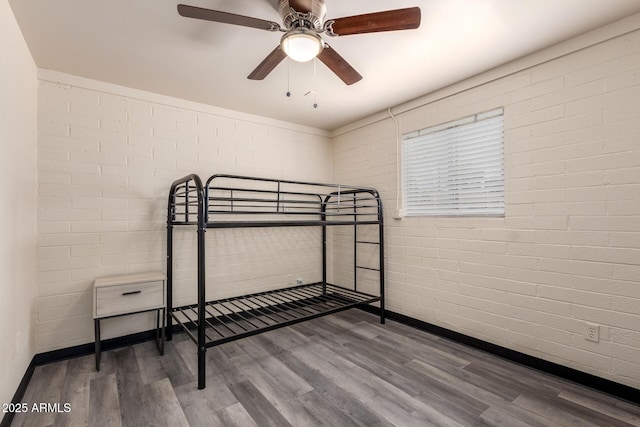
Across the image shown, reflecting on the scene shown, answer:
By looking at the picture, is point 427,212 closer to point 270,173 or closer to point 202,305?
point 270,173

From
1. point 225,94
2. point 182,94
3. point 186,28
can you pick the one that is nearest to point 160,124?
point 182,94

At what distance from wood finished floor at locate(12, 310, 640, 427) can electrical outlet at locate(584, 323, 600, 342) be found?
0.33 meters

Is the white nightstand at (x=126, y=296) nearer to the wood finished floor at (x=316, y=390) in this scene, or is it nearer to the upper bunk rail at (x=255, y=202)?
the wood finished floor at (x=316, y=390)

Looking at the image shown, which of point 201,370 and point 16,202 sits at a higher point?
point 16,202

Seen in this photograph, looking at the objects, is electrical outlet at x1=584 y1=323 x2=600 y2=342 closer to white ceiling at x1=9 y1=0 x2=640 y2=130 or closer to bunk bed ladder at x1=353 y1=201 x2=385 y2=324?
bunk bed ladder at x1=353 y1=201 x2=385 y2=324

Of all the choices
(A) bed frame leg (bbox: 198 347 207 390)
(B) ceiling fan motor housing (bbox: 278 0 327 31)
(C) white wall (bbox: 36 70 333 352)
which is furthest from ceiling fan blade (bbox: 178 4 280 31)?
(A) bed frame leg (bbox: 198 347 207 390)

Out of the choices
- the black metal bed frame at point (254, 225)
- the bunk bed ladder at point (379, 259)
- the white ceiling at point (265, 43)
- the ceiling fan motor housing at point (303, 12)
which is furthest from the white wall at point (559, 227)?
the ceiling fan motor housing at point (303, 12)

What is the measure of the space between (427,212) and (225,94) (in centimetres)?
228

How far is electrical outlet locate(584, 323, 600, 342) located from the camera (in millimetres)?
1881

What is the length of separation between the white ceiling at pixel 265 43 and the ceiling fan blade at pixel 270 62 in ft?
0.76

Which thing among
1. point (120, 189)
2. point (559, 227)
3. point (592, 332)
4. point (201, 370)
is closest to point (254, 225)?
point (201, 370)

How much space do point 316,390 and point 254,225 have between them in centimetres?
119

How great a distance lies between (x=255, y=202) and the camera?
3.31 m

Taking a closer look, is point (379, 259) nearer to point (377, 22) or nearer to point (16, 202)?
point (377, 22)
